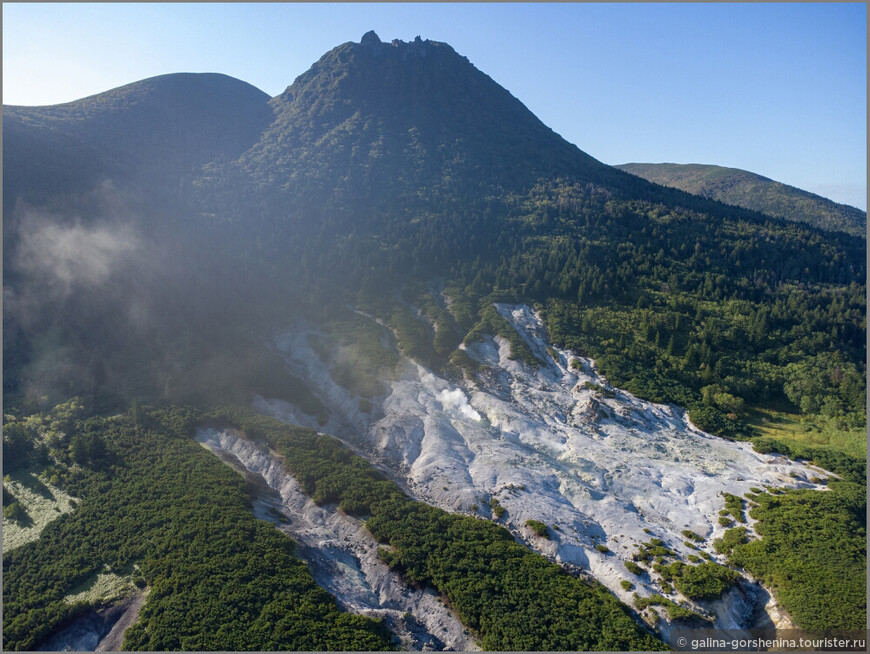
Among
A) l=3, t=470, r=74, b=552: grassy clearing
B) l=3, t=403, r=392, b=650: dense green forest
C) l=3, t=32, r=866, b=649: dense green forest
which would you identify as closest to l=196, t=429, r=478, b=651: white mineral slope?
l=3, t=32, r=866, b=649: dense green forest

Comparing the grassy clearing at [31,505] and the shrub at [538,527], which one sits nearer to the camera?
the grassy clearing at [31,505]

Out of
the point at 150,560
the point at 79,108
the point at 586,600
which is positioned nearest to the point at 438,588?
the point at 586,600

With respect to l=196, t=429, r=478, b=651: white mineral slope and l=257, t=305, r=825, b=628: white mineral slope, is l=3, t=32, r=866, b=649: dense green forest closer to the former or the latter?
l=196, t=429, r=478, b=651: white mineral slope

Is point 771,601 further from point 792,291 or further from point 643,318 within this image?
point 792,291

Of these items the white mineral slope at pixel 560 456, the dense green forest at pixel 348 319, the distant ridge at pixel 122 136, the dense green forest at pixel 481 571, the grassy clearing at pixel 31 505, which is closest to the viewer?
the dense green forest at pixel 481 571

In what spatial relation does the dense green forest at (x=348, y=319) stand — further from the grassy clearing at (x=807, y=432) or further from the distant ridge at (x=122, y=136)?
the distant ridge at (x=122, y=136)

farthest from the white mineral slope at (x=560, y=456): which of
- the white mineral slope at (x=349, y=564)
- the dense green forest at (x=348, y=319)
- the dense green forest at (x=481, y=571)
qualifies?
the white mineral slope at (x=349, y=564)

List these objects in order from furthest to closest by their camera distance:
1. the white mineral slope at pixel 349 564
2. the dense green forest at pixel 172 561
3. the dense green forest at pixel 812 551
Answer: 1. the white mineral slope at pixel 349 564
2. the dense green forest at pixel 812 551
3. the dense green forest at pixel 172 561
